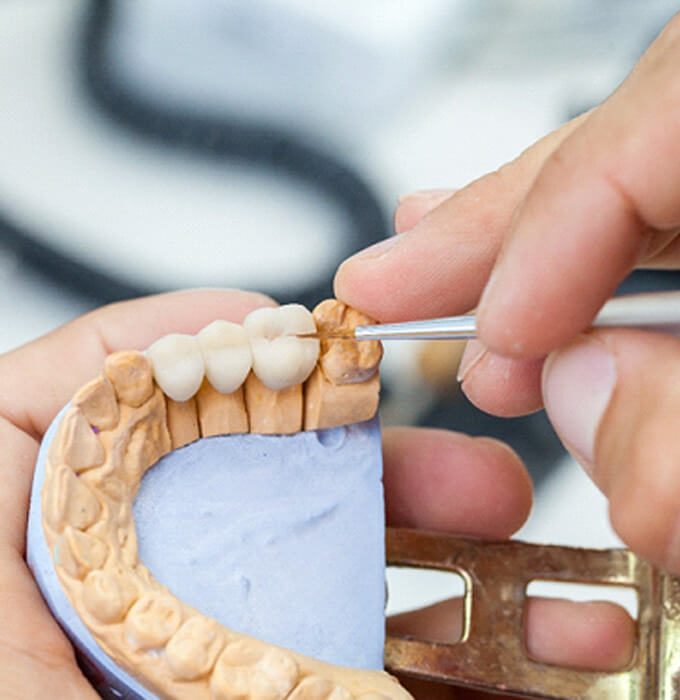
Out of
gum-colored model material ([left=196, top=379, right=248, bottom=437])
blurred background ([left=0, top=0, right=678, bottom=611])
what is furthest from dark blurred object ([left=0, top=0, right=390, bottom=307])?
gum-colored model material ([left=196, top=379, right=248, bottom=437])

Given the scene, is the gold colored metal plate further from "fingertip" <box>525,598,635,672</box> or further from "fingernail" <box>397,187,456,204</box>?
"fingernail" <box>397,187,456,204</box>

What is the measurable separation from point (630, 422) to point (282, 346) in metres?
0.37

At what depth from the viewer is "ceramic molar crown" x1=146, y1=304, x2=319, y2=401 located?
2.78 ft

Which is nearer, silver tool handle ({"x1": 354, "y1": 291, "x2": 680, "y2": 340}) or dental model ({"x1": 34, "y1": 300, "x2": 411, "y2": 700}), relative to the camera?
silver tool handle ({"x1": 354, "y1": 291, "x2": 680, "y2": 340})

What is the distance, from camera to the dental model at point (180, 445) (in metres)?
0.73

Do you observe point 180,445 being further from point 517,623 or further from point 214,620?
point 517,623

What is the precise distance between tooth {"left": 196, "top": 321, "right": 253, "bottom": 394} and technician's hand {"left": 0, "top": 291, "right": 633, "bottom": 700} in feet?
0.80

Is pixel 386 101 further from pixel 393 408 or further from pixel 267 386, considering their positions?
pixel 267 386

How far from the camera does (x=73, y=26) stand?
5.65 ft

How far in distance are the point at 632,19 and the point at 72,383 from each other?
1.34 metres

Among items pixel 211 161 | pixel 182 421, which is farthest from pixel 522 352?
pixel 211 161

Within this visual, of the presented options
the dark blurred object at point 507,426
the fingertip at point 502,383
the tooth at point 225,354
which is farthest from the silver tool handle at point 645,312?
the dark blurred object at point 507,426

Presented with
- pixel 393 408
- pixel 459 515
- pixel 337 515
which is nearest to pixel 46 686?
pixel 337 515

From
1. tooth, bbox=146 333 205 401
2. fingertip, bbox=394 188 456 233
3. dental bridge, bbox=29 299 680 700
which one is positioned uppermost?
A: fingertip, bbox=394 188 456 233
